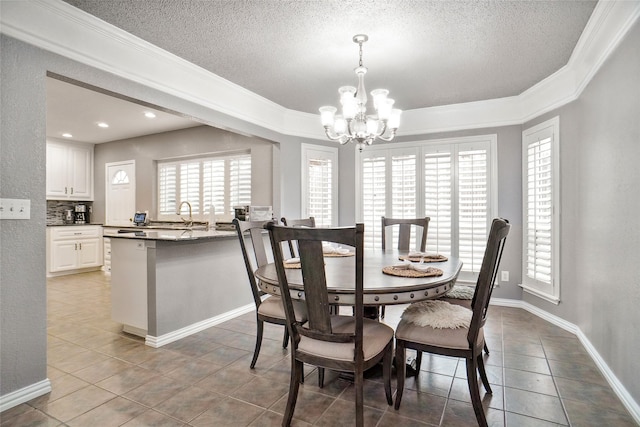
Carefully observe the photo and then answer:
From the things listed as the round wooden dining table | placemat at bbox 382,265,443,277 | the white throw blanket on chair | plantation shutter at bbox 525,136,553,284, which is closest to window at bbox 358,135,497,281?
plantation shutter at bbox 525,136,553,284

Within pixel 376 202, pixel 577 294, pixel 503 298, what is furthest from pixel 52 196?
pixel 577 294

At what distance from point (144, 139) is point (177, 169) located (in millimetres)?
916

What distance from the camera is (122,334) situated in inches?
125

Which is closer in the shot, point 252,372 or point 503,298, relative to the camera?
point 252,372

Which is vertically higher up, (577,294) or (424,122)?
(424,122)

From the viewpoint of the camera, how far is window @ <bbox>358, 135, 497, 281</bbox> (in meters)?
4.25

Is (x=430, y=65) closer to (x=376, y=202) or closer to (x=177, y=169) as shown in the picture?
(x=376, y=202)

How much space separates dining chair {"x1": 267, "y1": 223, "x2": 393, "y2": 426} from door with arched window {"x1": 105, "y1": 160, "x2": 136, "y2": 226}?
5.61 meters

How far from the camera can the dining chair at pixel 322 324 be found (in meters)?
1.51

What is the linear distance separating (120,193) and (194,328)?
4.35m

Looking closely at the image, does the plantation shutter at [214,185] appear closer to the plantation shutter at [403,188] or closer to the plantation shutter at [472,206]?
the plantation shutter at [403,188]

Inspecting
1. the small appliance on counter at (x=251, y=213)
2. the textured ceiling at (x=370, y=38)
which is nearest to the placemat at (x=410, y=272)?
the textured ceiling at (x=370, y=38)

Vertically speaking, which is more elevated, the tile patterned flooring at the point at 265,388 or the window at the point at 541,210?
the window at the point at 541,210

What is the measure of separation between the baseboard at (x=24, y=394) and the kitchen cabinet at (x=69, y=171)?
5.22 m
